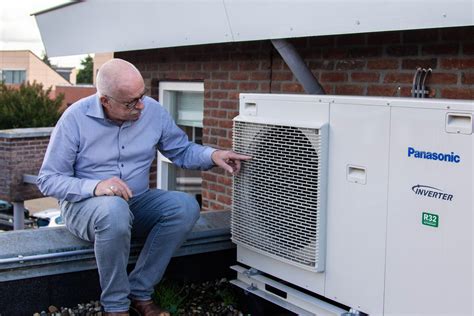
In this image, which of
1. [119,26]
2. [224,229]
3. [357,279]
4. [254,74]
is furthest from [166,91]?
[357,279]

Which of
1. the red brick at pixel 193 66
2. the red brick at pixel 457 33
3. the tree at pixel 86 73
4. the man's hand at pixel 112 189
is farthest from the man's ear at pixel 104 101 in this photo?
the tree at pixel 86 73

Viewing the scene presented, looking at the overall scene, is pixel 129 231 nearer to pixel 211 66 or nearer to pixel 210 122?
pixel 210 122

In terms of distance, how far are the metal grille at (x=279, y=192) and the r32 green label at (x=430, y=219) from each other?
53 centimetres

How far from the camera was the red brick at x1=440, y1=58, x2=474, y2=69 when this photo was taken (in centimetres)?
311

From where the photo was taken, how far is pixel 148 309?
10.6 feet

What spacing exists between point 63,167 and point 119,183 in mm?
324

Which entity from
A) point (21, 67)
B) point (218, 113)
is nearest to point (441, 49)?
point (218, 113)

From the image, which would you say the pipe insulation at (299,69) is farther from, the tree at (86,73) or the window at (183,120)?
the tree at (86,73)

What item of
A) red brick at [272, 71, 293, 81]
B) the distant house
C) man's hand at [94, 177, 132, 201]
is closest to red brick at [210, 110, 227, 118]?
red brick at [272, 71, 293, 81]

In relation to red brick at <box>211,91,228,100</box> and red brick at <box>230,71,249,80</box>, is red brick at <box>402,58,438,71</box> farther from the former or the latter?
red brick at <box>211,91,228,100</box>

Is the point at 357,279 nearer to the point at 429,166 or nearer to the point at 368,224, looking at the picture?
the point at 368,224

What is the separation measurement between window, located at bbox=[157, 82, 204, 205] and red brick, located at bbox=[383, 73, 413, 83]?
2285 mm

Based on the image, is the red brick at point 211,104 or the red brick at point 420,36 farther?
the red brick at point 211,104

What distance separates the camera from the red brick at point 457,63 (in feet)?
10.2
